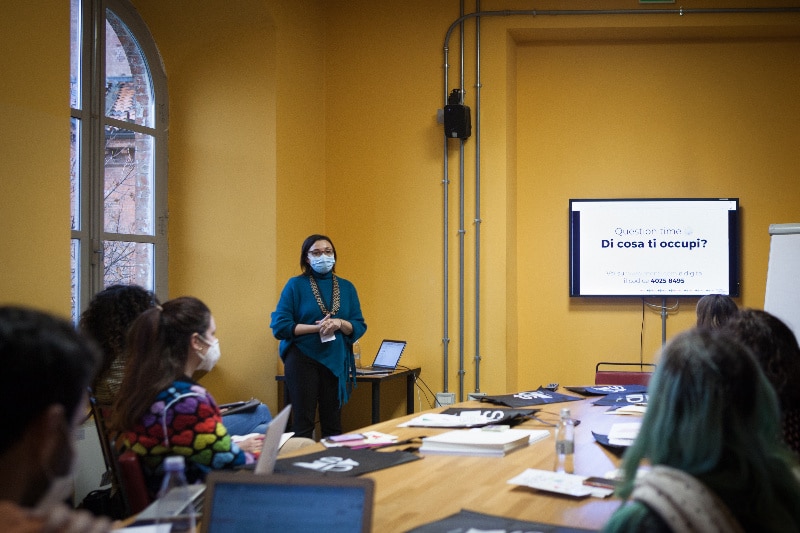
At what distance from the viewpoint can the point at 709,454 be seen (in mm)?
1325

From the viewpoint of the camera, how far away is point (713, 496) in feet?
4.30

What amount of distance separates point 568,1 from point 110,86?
3.17 m

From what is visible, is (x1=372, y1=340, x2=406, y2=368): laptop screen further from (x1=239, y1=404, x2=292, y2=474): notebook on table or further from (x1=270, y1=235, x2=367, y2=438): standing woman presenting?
(x1=239, y1=404, x2=292, y2=474): notebook on table

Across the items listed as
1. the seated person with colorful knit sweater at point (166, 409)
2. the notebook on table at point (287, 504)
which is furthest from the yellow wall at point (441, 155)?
the notebook on table at point (287, 504)

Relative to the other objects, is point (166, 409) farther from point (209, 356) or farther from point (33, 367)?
point (33, 367)

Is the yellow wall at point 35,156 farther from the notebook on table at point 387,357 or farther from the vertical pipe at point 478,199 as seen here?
the vertical pipe at point 478,199

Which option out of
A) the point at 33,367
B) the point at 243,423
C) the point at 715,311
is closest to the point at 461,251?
the point at 715,311

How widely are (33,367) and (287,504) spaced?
752 mm

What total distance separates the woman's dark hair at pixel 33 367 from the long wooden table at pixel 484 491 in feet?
3.52

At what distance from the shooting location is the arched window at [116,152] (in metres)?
5.00

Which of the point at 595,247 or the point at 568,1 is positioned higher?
the point at 568,1

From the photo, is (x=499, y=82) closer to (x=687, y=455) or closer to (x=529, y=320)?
(x=529, y=320)

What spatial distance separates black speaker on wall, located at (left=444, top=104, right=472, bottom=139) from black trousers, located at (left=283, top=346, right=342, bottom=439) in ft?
6.25

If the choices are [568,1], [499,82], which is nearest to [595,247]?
[499,82]
